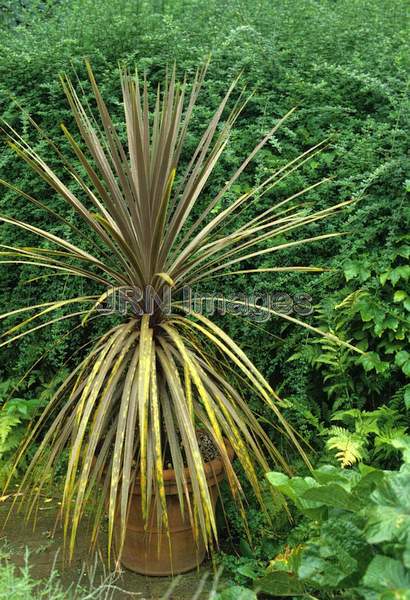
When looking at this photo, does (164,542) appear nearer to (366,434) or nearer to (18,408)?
(366,434)

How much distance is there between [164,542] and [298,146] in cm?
192

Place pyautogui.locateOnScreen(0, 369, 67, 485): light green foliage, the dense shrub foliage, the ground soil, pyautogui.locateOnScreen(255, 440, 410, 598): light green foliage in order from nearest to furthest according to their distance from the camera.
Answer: pyautogui.locateOnScreen(255, 440, 410, 598): light green foliage
the ground soil
the dense shrub foliage
pyautogui.locateOnScreen(0, 369, 67, 485): light green foliage

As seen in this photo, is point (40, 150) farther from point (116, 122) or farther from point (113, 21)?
point (113, 21)

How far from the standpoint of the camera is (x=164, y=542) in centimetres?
254

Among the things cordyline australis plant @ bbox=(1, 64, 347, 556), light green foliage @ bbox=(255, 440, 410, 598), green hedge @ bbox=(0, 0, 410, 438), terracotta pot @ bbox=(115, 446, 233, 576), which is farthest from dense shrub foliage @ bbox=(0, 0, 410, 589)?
light green foliage @ bbox=(255, 440, 410, 598)

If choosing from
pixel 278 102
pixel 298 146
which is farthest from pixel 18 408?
pixel 278 102

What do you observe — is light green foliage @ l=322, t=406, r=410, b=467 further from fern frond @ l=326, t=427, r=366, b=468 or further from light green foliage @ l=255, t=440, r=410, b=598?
light green foliage @ l=255, t=440, r=410, b=598

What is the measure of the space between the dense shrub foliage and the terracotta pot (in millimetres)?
240

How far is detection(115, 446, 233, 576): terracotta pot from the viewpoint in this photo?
251cm

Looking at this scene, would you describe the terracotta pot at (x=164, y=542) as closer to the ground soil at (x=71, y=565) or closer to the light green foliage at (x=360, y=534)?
the ground soil at (x=71, y=565)

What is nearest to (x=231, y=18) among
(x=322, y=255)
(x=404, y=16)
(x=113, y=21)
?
(x=113, y=21)

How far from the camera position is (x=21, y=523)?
120 inches

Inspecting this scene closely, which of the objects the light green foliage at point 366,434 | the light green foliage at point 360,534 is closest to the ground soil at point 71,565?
the light green foliage at point 360,534

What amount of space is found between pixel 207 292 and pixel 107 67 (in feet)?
4.63
